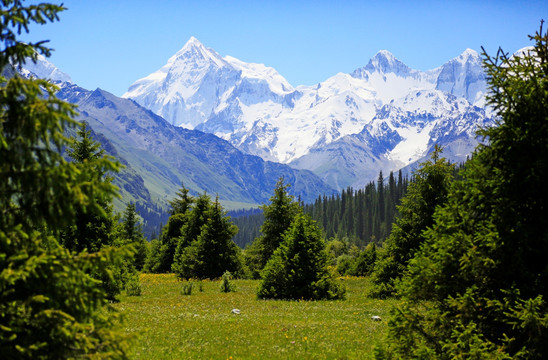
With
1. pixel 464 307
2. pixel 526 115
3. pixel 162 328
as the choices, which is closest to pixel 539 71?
pixel 526 115

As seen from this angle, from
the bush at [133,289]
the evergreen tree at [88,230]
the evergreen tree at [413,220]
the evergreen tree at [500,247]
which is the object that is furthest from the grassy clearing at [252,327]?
the evergreen tree at [88,230]

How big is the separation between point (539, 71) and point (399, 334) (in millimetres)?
6953

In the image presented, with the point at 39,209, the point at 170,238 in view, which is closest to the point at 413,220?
the point at 39,209

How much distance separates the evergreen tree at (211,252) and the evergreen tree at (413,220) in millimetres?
19394

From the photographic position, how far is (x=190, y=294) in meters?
31.4

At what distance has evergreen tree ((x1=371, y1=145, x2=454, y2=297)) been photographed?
28.5m

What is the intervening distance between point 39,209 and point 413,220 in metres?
25.8

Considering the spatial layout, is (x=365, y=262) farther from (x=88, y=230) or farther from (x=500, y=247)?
(x=500, y=247)

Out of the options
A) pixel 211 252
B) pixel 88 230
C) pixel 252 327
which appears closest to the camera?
pixel 252 327

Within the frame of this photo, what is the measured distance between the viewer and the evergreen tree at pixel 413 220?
28.5 m

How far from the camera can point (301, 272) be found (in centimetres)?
2916

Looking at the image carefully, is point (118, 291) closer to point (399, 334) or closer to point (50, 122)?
point (399, 334)

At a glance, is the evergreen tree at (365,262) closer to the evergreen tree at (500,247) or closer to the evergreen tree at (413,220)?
the evergreen tree at (413,220)

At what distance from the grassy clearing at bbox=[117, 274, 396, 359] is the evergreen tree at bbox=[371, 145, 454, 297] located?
197cm
